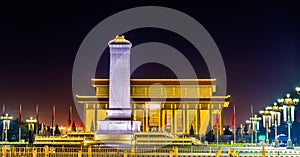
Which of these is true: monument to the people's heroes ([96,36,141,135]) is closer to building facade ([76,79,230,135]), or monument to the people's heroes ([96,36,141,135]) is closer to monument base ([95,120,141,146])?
monument base ([95,120,141,146])

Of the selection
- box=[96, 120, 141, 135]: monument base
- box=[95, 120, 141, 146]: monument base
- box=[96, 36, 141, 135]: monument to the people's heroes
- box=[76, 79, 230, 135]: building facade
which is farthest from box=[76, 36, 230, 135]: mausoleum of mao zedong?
box=[96, 120, 141, 135]: monument base

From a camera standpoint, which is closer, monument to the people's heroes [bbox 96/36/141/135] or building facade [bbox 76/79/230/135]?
monument to the people's heroes [bbox 96/36/141/135]

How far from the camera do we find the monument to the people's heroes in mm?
59781

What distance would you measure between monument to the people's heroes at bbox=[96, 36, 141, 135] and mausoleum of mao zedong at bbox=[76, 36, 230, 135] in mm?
25418

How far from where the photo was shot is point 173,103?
8744cm

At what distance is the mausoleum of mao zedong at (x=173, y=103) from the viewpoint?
87.1 meters

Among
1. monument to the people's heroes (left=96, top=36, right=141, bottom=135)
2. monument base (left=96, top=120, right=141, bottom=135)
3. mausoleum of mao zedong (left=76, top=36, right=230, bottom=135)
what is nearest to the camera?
monument base (left=96, top=120, right=141, bottom=135)

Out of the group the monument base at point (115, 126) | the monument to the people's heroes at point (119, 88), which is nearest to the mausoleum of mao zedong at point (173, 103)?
the monument to the people's heroes at point (119, 88)

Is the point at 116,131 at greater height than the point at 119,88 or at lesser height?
lesser

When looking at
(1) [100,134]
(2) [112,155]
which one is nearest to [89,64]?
(1) [100,134]

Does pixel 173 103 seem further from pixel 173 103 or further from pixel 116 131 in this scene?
pixel 116 131

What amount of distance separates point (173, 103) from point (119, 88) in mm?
26873

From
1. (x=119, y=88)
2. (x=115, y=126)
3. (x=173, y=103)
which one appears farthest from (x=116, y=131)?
(x=173, y=103)

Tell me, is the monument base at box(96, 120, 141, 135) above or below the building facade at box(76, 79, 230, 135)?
below
